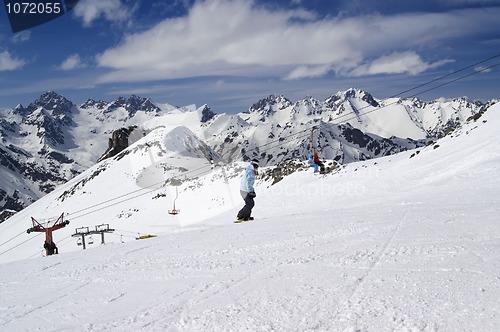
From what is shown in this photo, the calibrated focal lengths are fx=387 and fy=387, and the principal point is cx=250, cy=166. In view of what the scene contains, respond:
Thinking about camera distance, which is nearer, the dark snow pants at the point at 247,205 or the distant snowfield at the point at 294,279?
the distant snowfield at the point at 294,279

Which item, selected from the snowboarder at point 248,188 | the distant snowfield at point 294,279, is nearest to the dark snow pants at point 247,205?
the snowboarder at point 248,188

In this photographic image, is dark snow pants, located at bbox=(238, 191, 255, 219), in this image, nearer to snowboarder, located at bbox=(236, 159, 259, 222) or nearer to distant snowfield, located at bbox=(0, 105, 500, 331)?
snowboarder, located at bbox=(236, 159, 259, 222)

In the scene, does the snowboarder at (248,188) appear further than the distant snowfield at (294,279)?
Yes

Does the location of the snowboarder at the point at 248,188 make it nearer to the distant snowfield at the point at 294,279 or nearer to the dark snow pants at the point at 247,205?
the dark snow pants at the point at 247,205

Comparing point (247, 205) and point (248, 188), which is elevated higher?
point (248, 188)

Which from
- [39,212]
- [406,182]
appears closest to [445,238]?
[406,182]

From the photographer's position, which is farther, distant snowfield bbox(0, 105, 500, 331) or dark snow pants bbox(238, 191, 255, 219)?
dark snow pants bbox(238, 191, 255, 219)

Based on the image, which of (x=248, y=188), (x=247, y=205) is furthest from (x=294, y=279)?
(x=247, y=205)

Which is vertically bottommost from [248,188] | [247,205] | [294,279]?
[247,205]

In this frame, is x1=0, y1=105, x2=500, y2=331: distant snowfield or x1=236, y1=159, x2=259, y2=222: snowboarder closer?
x1=0, y1=105, x2=500, y2=331: distant snowfield

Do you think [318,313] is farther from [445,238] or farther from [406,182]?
[406,182]

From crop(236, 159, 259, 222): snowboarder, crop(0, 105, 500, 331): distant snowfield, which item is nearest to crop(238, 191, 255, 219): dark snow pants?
crop(236, 159, 259, 222): snowboarder

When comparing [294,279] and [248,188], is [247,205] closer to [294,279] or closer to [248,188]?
[248,188]

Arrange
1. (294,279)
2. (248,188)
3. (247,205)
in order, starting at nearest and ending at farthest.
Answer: (294,279)
(248,188)
(247,205)
